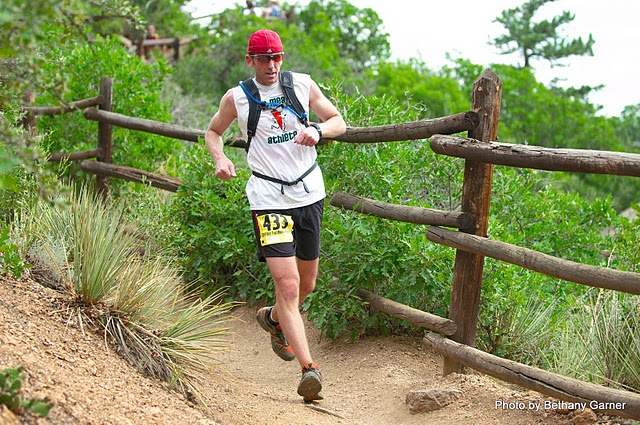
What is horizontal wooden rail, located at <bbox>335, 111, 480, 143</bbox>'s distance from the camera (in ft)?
16.3

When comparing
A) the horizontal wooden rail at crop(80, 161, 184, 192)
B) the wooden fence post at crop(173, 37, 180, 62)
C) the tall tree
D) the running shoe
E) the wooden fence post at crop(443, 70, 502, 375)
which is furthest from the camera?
the tall tree

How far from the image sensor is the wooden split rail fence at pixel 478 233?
12.9 ft

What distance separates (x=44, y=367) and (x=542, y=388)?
2492 mm

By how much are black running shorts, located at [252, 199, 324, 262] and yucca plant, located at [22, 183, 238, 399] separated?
628 millimetres

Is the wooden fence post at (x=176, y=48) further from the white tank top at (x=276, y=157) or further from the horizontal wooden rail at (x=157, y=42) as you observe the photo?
the white tank top at (x=276, y=157)

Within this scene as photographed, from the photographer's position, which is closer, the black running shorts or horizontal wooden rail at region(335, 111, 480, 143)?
the black running shorts

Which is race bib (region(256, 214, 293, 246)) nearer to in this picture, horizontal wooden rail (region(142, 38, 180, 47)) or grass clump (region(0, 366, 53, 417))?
grass clump (region(0, 366, 53, 417))

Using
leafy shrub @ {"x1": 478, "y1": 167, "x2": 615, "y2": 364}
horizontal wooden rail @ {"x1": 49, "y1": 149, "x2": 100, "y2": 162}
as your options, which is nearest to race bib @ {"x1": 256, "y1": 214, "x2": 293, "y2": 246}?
leafy shrub @ {"x1": 478, "y1": 167, "x2": 615, "y2": 364}

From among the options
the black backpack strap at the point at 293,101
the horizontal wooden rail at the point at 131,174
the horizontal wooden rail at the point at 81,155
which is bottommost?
the horizontal wooden rail at the point at 131,174

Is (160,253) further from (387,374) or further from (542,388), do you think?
(542,388)

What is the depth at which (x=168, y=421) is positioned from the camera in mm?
3686

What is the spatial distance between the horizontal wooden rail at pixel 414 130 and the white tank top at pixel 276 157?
0.88 m

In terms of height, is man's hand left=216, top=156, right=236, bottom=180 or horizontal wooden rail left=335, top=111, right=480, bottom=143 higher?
horizontal wooden rail left=335, top=111, right=480, bottom=143

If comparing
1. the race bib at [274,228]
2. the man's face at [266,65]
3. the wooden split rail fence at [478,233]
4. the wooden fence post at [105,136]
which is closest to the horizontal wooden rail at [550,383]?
the wooden split rail fence at [478,233]
